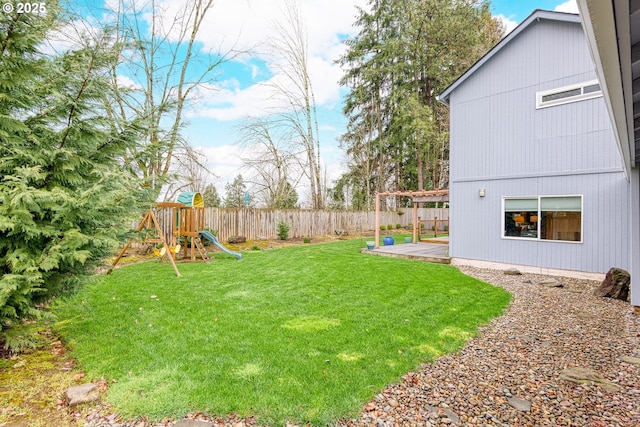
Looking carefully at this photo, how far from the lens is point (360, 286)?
627 centimetres

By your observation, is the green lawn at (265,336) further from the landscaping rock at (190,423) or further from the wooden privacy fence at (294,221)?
the wooden privacy fence at (294,221)

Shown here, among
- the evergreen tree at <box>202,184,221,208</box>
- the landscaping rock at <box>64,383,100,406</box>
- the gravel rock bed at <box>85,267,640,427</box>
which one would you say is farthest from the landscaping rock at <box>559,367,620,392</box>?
the evergreen tree at <box>202,184,221,208</box>

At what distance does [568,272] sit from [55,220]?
30.9ft

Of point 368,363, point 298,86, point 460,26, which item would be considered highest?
point 460,26

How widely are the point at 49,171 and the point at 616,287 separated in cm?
855

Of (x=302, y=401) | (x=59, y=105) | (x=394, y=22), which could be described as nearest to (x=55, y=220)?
(x=59, y=105)

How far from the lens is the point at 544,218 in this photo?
7.84 meters

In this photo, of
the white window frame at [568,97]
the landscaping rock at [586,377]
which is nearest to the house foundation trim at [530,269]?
the white window frame at [568,97]

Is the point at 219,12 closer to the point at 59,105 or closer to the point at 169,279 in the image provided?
the point at 169,279

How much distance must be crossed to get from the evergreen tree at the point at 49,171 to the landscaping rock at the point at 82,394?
0.79 metres

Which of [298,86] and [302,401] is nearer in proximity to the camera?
[302,401]

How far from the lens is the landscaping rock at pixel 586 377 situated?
9.48ft

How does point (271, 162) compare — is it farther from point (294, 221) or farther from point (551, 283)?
point (551, 283)

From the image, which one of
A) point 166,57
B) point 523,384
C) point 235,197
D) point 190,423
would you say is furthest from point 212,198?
point 523,384
